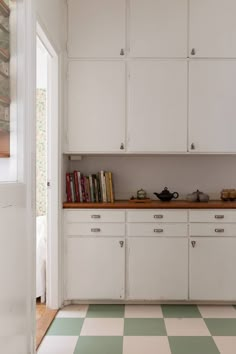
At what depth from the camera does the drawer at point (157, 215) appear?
3615 millimetres

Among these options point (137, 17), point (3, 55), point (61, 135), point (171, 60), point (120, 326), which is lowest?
point (120, 326)

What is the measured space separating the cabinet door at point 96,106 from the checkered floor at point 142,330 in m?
1.38

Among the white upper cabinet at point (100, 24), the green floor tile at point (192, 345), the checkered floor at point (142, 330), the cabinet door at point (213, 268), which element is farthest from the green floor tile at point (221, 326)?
the white upper cabinet at point (100, 24)

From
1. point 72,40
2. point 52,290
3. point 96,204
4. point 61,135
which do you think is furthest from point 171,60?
point 52,290

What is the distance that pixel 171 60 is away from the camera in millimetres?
3707

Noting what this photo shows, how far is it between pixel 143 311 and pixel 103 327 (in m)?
0.48

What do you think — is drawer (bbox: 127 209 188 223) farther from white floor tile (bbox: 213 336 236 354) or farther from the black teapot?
white floor tile (bbox: 213 336 236 354)

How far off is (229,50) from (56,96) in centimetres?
155

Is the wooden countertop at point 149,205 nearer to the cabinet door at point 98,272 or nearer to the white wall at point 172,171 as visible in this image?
the cabinet door at point 98,272

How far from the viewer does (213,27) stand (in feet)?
12.1

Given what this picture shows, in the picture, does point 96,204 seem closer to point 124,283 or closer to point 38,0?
point 124,283

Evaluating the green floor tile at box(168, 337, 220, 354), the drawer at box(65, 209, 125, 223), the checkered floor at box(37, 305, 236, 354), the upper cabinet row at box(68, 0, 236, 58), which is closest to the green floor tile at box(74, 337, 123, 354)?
the checkered floor at box(37, 305, 236, 354)

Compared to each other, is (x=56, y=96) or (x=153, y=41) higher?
(x=153, y=41)

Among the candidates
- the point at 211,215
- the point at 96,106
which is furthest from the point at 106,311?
the point at 96,106
